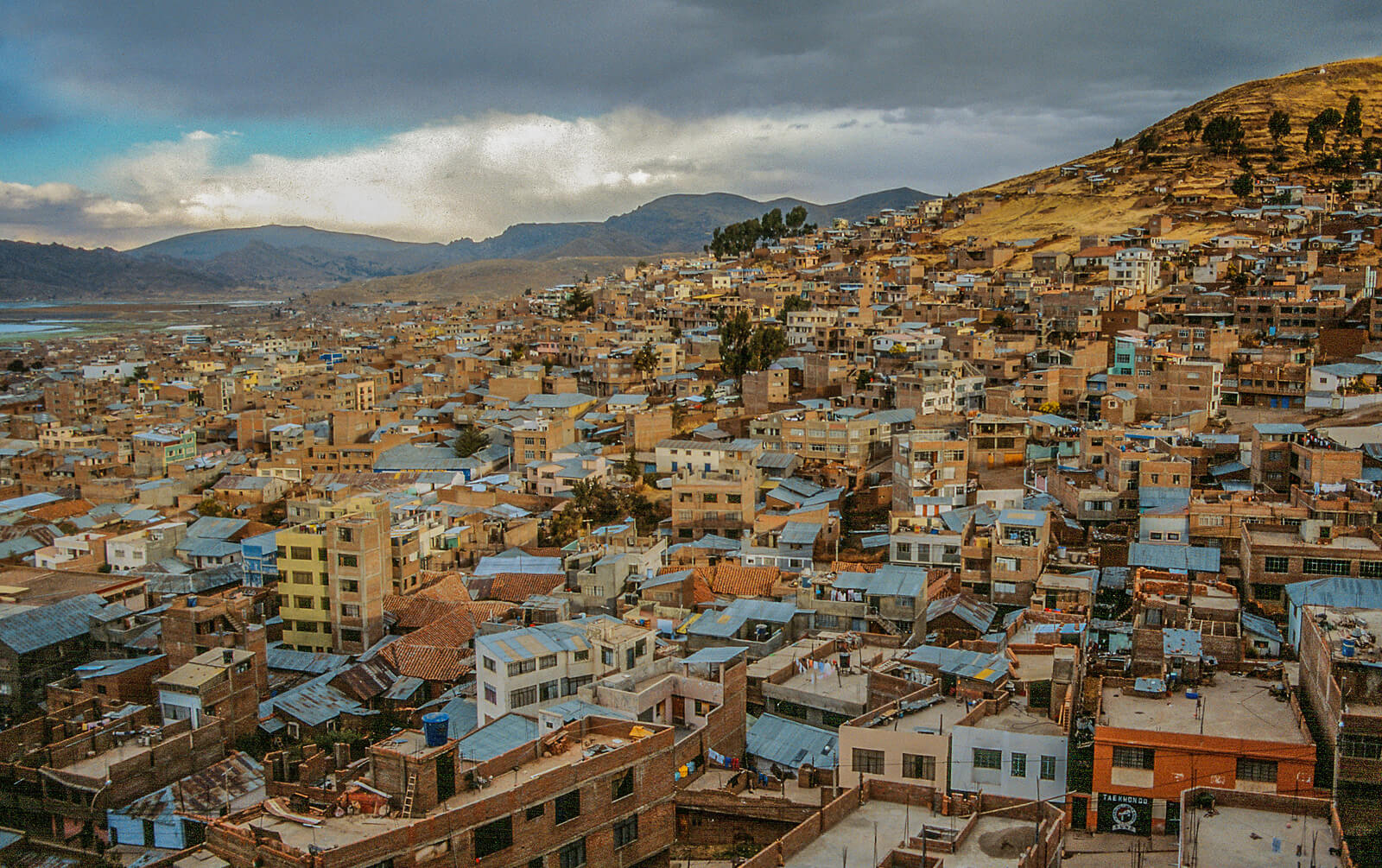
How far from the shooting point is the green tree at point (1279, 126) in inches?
2702

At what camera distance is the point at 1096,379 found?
33.8 metres

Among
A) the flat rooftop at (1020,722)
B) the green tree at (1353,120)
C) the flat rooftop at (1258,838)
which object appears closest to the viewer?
the flat rooftop at (1258,838)

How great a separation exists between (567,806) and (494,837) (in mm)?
856

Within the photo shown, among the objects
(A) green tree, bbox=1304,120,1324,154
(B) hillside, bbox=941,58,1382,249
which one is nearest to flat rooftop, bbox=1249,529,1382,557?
(B) hillside, bbox=941,58,1382,249

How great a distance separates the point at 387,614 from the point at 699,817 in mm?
11533

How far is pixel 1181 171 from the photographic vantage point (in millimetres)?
69500

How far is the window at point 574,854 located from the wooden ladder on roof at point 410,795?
161 centimetres

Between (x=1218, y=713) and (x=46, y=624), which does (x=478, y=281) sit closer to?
(x=46, y=624)

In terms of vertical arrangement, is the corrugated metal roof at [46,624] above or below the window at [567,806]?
below

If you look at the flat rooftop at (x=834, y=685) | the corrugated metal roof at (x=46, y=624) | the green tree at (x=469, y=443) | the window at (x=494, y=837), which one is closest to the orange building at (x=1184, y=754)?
→ the flat rooftop at (x=834, y=685)

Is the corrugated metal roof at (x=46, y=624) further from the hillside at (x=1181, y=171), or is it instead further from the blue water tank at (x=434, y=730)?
the hillside at (x=1181, y=171)

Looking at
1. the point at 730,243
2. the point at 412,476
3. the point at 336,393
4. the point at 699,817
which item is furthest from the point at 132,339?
the point at 699,817

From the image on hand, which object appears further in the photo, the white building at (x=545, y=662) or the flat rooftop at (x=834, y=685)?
the flat rooftop at (x=834, y=685)

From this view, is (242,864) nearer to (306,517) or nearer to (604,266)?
(306,517)
